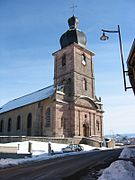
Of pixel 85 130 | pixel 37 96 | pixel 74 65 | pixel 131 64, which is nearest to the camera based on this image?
pixel 131 64

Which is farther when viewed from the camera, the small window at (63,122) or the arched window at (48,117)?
the small window at (63,122)

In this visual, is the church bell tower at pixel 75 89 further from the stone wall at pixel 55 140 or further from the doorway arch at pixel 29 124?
the doorway arch at pixel 29 124

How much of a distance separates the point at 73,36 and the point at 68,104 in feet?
42.1

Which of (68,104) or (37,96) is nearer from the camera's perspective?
(68,104)

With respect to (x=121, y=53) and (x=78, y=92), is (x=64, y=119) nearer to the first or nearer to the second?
(x=78, y=92)

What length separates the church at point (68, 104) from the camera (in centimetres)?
3812

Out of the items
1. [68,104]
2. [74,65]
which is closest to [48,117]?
[68,104]

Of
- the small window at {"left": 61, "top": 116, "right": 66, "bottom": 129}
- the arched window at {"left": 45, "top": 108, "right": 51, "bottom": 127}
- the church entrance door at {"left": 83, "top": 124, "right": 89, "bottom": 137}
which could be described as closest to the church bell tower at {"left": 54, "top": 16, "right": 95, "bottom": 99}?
the small window at {"left": 61, "top": 116, "right": 66, "bottom": 129}

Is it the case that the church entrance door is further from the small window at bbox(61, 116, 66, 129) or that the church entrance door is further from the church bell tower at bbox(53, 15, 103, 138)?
the small window at bbox(61, 116, 66, 129)

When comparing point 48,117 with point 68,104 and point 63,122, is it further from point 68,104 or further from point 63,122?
point 68,104

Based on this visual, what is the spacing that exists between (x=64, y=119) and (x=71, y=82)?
6901mm

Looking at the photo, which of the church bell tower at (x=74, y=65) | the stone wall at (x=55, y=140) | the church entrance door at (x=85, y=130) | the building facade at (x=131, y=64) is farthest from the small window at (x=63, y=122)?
the building facade at (x=131, y=64)

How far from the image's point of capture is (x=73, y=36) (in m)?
43.1

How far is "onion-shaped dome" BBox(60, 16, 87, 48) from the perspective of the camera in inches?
1697
